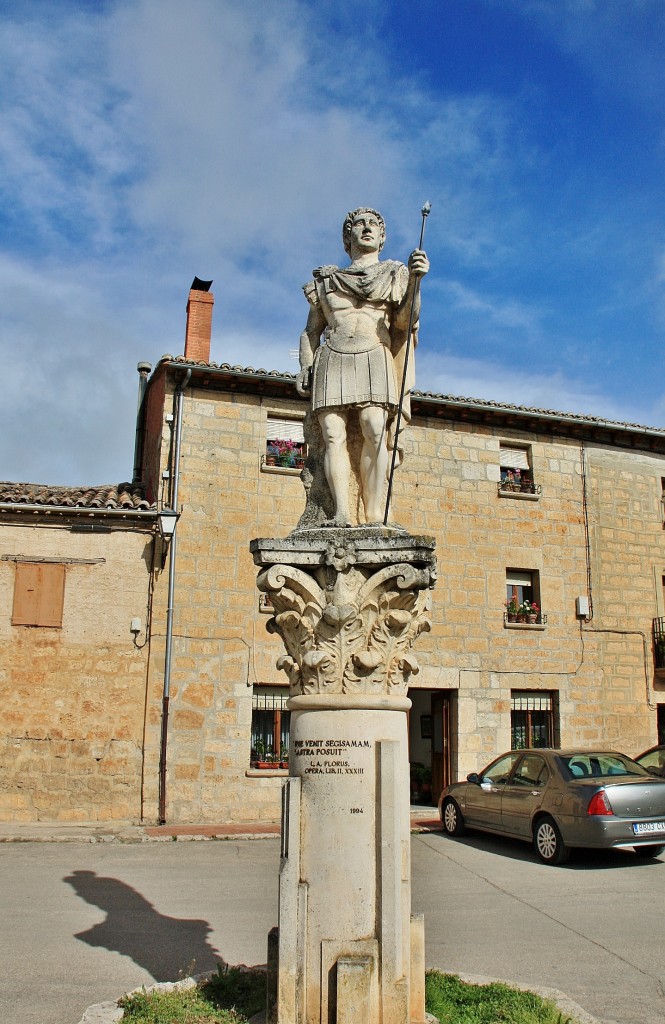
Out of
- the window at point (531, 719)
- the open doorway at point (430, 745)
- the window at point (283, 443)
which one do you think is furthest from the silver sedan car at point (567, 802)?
the window at point (283, 443)

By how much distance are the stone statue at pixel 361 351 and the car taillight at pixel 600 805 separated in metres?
6.40

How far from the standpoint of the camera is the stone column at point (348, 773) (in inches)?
176

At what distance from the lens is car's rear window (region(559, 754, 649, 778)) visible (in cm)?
1117

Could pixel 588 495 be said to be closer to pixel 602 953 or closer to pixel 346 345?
pixel 602 953

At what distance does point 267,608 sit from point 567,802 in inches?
279

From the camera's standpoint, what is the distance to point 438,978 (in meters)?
5.43

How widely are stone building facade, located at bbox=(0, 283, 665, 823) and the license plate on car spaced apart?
700 centimetres

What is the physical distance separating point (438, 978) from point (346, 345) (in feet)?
13.1

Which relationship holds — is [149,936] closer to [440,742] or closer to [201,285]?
[440,742]

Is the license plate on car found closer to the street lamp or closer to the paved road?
the paved road

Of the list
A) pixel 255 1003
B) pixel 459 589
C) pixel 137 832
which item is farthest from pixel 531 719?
pixel 255 1003

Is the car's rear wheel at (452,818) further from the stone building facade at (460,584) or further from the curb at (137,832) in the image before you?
the stone building facade at (460,584)

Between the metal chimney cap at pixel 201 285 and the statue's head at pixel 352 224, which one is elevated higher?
the metal chimney cap at pixel 201 285

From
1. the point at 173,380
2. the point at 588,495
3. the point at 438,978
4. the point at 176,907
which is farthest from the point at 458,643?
the point at 438,978
